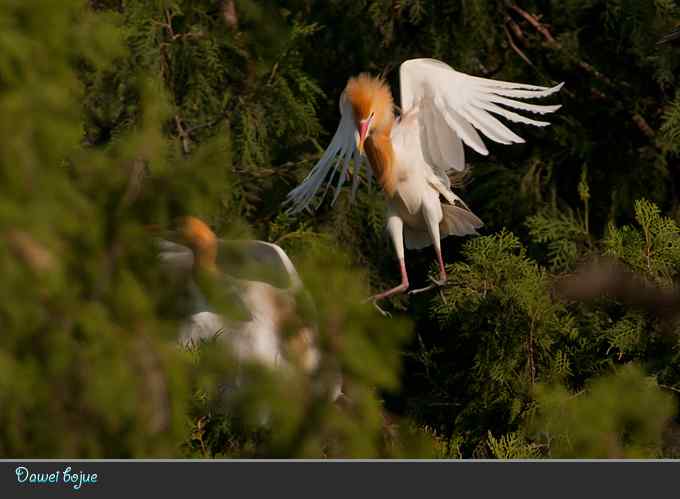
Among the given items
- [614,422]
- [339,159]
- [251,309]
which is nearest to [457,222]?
[339,159]

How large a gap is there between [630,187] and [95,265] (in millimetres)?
3154

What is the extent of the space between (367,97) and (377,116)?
→ 0.08 meters

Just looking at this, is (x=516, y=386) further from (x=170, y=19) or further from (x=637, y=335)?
(x=170, y=19)

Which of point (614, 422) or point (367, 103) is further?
point (367, 103)

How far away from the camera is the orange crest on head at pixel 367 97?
346cm

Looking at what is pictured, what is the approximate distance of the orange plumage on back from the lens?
347 cm

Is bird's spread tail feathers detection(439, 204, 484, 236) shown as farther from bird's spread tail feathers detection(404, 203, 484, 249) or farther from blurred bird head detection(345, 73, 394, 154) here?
blurred bird head detection(345, 73, 394, 154)

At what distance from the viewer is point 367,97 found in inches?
136

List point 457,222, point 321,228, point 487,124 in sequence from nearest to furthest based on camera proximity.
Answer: point 487,124 → point 457,222 → point 321,228

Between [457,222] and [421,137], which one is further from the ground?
[421,137]

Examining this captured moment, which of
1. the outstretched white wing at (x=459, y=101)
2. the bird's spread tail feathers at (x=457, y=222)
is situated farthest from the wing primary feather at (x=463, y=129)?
the bird's spread tail feathers at (x=457, y=222)

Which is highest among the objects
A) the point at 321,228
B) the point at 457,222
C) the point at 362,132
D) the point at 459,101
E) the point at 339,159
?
the point at 459,101

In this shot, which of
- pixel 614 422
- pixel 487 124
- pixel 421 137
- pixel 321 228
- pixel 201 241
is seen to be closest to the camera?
pixel 201 241

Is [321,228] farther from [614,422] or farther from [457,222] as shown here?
[614,422]
